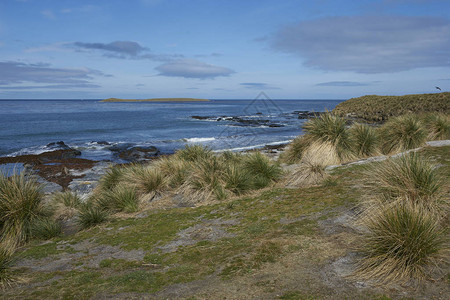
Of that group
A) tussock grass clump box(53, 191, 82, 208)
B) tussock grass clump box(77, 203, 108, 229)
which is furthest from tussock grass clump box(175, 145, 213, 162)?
tussock grass clump box(77, 203, 108, 229)

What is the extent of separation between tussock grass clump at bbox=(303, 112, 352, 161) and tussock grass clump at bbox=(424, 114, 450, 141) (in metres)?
5.18

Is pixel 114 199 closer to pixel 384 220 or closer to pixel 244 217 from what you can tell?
pixel 244 217

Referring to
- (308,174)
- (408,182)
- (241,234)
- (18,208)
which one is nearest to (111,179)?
(18,208)

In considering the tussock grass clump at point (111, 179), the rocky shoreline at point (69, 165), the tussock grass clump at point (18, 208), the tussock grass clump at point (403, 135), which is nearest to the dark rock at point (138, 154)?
the rocky shoreline at point (69, 165)

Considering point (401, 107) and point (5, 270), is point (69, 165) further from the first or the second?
point (401, 107)

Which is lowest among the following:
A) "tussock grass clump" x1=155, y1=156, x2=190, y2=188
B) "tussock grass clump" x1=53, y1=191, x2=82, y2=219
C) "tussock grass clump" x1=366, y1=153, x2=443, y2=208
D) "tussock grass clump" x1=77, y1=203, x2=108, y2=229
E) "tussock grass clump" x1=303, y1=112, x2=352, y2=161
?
"tussock grass clump" x1=53, y1=191, x2=82, y2=219

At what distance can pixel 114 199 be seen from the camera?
9.27 meters

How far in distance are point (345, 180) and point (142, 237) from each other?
5541mm

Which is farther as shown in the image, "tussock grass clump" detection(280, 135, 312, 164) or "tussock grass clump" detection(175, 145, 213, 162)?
"tussock grass clump" detection(280, 135, 312, 164)

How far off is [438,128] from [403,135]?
3.13 meters

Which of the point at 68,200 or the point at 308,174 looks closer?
the point at 308,174

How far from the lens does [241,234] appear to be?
236 inches

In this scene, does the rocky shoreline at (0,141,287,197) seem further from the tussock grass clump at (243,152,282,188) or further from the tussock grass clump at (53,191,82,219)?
the tussock grass clump at (243,152,282,188)

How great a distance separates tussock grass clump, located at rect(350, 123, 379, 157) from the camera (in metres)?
12.6
